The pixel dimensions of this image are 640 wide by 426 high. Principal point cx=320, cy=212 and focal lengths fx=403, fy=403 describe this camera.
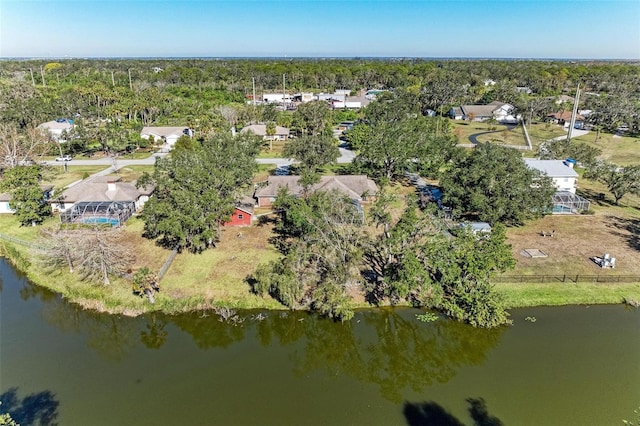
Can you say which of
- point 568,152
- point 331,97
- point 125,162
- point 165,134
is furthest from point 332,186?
point 331,97

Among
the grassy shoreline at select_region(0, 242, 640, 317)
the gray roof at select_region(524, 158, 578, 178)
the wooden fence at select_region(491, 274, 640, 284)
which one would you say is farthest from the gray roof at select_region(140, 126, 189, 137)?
the wooden fence at select_region(491, 274, 640, 284)

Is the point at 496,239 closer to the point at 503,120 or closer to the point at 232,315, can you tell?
the point at 232,315

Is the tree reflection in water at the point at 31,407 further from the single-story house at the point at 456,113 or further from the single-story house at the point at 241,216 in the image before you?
the single-story house at the point at 456,113

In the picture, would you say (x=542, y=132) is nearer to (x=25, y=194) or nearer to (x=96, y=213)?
(x=96, y=213)

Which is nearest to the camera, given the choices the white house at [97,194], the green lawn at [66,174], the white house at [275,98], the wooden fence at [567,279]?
the wooden fence at [567,279]

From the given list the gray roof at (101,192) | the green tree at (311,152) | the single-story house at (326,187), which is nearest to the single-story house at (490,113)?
the green tree at (311,152)

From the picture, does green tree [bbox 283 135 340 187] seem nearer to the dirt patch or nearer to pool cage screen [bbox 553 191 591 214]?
the dirt patch
